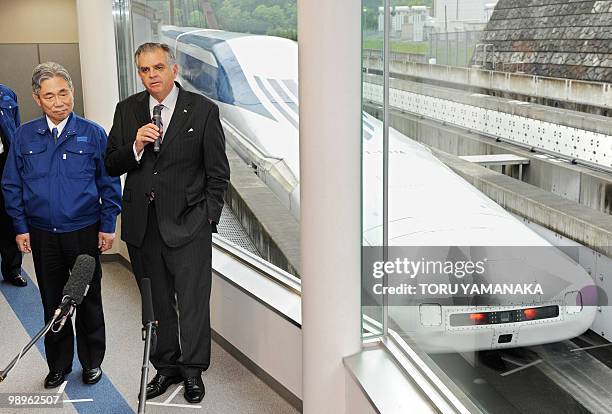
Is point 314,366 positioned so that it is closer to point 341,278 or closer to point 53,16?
point 341,278

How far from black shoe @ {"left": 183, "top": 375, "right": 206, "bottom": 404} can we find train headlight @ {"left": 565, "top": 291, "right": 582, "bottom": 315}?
7.80ft

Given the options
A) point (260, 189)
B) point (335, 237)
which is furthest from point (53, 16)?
point (335, 237)

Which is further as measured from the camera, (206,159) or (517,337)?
(206,159)

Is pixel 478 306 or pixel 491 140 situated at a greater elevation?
pixel 491 140

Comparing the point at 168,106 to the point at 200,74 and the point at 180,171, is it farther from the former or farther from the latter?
the point at 200,74

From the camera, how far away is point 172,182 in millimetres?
3756

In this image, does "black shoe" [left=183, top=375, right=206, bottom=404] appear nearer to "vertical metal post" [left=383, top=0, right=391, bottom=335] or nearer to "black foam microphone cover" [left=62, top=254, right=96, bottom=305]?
"vertical metal post" [left=383, top=0, right=391, bottom=335]

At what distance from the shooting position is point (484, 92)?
7.82 ft

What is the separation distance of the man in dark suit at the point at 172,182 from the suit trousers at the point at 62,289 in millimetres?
263

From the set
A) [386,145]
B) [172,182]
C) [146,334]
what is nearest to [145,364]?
[146,334]

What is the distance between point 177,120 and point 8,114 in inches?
104

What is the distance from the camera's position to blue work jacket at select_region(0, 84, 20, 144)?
227 inches

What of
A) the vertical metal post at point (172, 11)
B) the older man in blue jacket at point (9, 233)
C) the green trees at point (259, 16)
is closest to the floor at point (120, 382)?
the older man in blue jacket at point (9, 233)

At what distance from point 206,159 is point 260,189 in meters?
1.02
